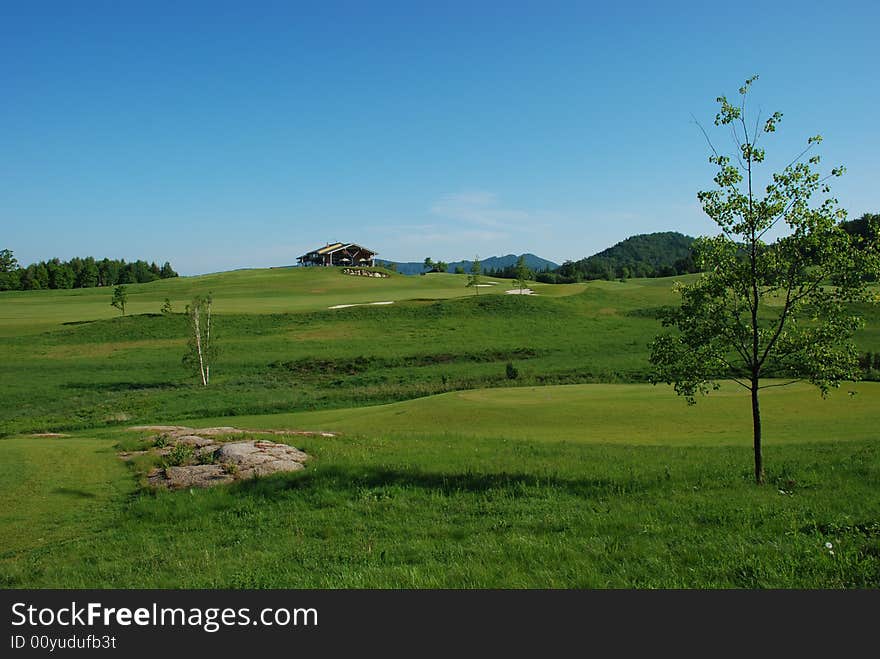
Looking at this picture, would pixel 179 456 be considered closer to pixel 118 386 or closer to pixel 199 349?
pixel 199 349

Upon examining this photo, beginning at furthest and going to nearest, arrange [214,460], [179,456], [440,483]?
[179,456], [214,460], [440,483]

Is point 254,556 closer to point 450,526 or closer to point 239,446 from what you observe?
point 450,526

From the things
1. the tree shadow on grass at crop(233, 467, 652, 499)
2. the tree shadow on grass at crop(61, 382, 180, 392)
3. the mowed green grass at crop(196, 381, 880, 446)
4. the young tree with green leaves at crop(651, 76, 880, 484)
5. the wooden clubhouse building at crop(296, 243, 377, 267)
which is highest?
the wooden clubhouse building at crop(296, 243, 377, 267)

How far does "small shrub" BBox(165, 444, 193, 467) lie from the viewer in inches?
584

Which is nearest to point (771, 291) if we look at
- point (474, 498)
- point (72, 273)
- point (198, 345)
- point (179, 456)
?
point (474, 498)

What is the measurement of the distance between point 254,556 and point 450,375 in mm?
33525

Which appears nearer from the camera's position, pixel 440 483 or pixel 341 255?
pixel 440 483

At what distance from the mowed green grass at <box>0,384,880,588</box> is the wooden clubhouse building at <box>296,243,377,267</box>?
138475 mm

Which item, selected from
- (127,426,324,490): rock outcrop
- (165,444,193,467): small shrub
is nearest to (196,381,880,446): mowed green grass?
(127,426,324,490): rock outcrop

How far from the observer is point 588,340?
2219 inches

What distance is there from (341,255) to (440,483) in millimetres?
147115

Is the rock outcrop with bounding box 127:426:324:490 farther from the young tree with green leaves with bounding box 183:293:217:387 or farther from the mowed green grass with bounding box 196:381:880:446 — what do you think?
the young tree with green leaves with bounding box 183:293:217:387

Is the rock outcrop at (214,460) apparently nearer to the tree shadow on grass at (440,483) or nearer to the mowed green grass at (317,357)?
the tree shadow on grass at (440,483)

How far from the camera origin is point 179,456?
49.6 feet
